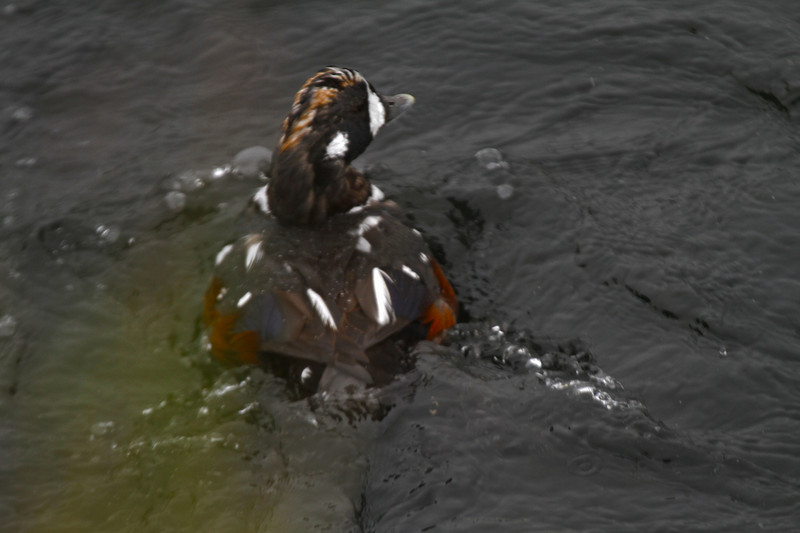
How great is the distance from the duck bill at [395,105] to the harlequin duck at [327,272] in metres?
0.08

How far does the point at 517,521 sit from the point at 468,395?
81 centimetres

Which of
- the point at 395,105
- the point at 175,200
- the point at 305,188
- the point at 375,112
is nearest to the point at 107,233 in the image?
the point at 175,200

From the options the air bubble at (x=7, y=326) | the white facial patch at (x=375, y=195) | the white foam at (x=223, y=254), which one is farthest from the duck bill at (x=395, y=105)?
the air bubble at (x=7, y=326)

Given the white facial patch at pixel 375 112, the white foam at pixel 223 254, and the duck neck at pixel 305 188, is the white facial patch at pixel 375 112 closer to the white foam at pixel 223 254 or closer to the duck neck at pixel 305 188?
the duck neck at pixel 305 188

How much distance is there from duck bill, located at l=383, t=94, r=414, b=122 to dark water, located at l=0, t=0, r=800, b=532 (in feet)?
1.84

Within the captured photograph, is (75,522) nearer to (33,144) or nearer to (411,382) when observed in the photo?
(411,382)

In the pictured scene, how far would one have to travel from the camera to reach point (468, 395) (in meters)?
4.83

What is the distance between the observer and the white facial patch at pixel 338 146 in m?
5.66

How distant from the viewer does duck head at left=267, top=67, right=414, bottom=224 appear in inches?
218

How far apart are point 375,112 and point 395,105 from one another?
0.80 feet

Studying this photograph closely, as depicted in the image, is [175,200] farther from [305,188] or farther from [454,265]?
[454,265]

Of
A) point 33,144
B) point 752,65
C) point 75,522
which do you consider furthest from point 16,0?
point 752,65

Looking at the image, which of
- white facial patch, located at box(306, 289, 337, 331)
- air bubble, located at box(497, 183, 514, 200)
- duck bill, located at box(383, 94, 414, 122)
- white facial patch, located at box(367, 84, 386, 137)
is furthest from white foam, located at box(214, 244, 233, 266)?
air bubble, located at box(497, 183, 514, 200)

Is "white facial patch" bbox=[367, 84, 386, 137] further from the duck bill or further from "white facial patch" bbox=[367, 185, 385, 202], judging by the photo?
"white facial patch" bbox=[367, 185, 385, 202]
